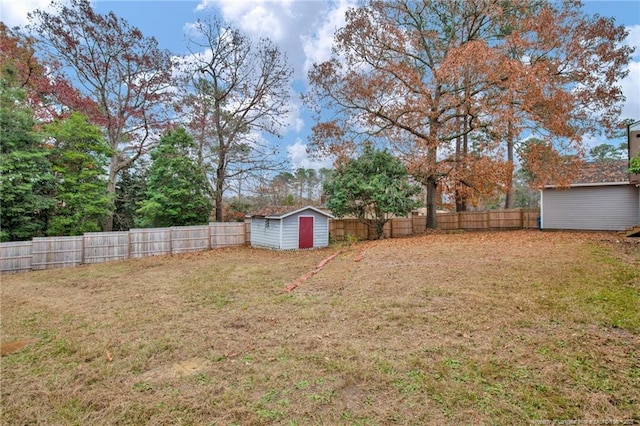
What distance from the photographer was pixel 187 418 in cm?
245

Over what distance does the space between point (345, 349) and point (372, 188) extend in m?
10.5

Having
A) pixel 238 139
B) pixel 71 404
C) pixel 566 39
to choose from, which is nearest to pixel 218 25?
pixel 238 139

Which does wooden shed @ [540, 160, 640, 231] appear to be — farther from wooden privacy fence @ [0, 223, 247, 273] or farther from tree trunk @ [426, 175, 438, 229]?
wooden privacy fence @ [0, 223, 247, 273]

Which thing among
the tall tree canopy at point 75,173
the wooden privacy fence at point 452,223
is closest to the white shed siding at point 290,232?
the wooden privacy fence at point 452,223

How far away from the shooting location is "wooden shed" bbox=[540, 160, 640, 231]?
13.3 metres

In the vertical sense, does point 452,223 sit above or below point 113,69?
below

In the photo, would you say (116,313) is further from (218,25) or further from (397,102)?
(218,25)

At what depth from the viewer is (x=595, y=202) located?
45.6 ft

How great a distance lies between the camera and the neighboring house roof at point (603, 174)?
524 inches

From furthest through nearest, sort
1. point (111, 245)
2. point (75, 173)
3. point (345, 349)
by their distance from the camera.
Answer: point (75, 173), point (111, 245), point (345, 349)

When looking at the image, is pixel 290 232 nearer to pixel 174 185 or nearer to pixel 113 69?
pixel 174 185

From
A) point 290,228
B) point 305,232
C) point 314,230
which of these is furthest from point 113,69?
point 314,230

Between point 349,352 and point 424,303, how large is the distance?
196 cm

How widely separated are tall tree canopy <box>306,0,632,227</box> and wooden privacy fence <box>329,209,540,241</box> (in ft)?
6.16
